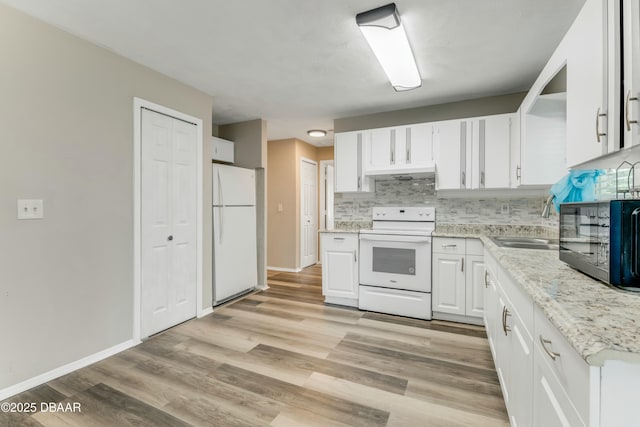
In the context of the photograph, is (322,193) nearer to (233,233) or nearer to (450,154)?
(233,233)

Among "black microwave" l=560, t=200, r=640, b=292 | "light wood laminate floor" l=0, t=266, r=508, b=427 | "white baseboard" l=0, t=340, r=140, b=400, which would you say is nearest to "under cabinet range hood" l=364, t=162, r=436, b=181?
"light wood laminate floor" l=0, t=266, r=508, b=427

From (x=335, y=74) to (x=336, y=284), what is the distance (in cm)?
233

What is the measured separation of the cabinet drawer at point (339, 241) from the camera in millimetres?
3541

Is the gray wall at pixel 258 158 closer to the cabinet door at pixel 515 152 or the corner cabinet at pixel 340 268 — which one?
the corner cabinet at pixel 340 268

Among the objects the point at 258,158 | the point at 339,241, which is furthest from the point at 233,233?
the point at 339,241

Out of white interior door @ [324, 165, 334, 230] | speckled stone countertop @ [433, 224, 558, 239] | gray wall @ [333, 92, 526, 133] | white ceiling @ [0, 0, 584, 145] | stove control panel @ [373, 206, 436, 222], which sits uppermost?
white ceiling @ [0, 0, 584, 145]

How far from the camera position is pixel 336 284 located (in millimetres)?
3613

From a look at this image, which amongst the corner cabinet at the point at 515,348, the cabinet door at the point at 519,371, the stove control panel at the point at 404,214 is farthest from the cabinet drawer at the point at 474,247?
the cabinet door at the point at 519,371

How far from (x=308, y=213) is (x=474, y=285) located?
3.45m

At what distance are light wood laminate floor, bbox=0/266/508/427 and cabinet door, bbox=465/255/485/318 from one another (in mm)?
183

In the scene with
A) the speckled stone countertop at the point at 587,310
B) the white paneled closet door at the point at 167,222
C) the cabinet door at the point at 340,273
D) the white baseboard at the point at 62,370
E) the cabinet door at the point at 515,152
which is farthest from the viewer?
the cabinet door at the point at 340,273

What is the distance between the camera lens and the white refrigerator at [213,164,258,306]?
139 inches

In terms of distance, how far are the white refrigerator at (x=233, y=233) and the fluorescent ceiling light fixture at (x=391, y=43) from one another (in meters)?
2.17

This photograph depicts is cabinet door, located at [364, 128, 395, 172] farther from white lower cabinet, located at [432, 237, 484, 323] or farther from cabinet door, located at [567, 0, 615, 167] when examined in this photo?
cabinet door, located at [567, 0, 615, 167]
